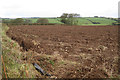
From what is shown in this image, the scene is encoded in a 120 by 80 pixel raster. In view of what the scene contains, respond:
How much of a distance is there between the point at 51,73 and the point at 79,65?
1371 millimetres

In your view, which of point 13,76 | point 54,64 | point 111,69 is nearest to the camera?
point 13,76

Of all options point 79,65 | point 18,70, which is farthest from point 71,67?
point 18,70

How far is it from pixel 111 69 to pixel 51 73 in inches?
99.9

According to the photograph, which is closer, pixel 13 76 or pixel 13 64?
pixel 13 76

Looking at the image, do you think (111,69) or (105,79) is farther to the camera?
(111,69)

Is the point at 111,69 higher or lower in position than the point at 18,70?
lower

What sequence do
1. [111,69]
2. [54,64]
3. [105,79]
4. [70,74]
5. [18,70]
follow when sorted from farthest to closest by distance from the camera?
[54,64], [111,69], [70,74], [105,79], [18,70]

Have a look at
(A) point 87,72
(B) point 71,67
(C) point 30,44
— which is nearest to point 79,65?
(B) point 71,67

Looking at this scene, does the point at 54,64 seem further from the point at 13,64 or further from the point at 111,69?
the point at 111,69

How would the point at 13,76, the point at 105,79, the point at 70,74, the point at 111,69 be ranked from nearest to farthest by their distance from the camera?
the point at 13,76 → the point at 105,79 → the point at 70,74 → the point at 111,69

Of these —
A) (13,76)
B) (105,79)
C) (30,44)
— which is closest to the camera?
(13,76)

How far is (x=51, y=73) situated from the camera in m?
4.39

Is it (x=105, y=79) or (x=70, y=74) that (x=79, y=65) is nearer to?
(x=70, y=74)

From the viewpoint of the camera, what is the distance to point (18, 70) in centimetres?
340
